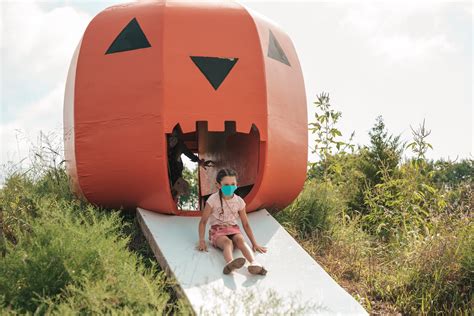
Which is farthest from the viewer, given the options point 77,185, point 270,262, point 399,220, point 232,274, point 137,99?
Result: point 399,220

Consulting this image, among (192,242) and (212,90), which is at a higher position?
(212,90)

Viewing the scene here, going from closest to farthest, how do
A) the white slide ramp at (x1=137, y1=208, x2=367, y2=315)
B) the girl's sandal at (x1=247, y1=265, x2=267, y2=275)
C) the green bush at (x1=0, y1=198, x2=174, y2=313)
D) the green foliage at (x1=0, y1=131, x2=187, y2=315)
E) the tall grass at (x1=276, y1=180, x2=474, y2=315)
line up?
1. the green foliage at (x1=0, y1=131, x2=187, y2=315)
2. the green bush at (x1=0, y1=198, x2=174, y2=313)
3. the white slide ramp at (x1=137, y1=208, x2=367, y2=315)
4. the girl's sandal at (x1=247, y1=265, x2=267, y2=275)
5. the tall grass at (x1=276, y1=180, x2=474, y2=315)

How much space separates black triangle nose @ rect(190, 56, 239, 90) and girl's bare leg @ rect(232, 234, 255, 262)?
149 cm

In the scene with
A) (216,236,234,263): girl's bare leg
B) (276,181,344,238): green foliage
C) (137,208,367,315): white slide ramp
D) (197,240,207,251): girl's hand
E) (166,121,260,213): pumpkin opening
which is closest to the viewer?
(137,208,367,315): white slide ramp

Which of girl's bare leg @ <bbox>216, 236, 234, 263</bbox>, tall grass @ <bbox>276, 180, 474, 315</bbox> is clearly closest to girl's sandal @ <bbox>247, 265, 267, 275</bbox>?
girl's bare leg @ <bbox>216, 236, 234, 263</bbox>

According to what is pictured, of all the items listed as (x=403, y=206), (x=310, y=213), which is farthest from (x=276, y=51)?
(x=403, y=206)

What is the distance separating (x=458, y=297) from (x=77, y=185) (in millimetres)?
3729

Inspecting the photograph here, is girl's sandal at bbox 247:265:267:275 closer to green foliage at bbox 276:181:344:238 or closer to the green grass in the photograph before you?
the green grass

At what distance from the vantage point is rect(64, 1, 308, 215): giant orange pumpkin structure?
565 cm

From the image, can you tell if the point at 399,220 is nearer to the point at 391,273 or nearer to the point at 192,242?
the point at 391,273

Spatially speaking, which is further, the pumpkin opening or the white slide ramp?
the pumpkin opening

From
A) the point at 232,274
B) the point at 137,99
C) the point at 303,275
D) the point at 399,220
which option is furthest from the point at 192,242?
the point at 399,220

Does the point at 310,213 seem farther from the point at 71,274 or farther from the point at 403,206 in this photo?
the point at 71,274

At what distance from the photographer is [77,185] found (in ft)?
19.9
